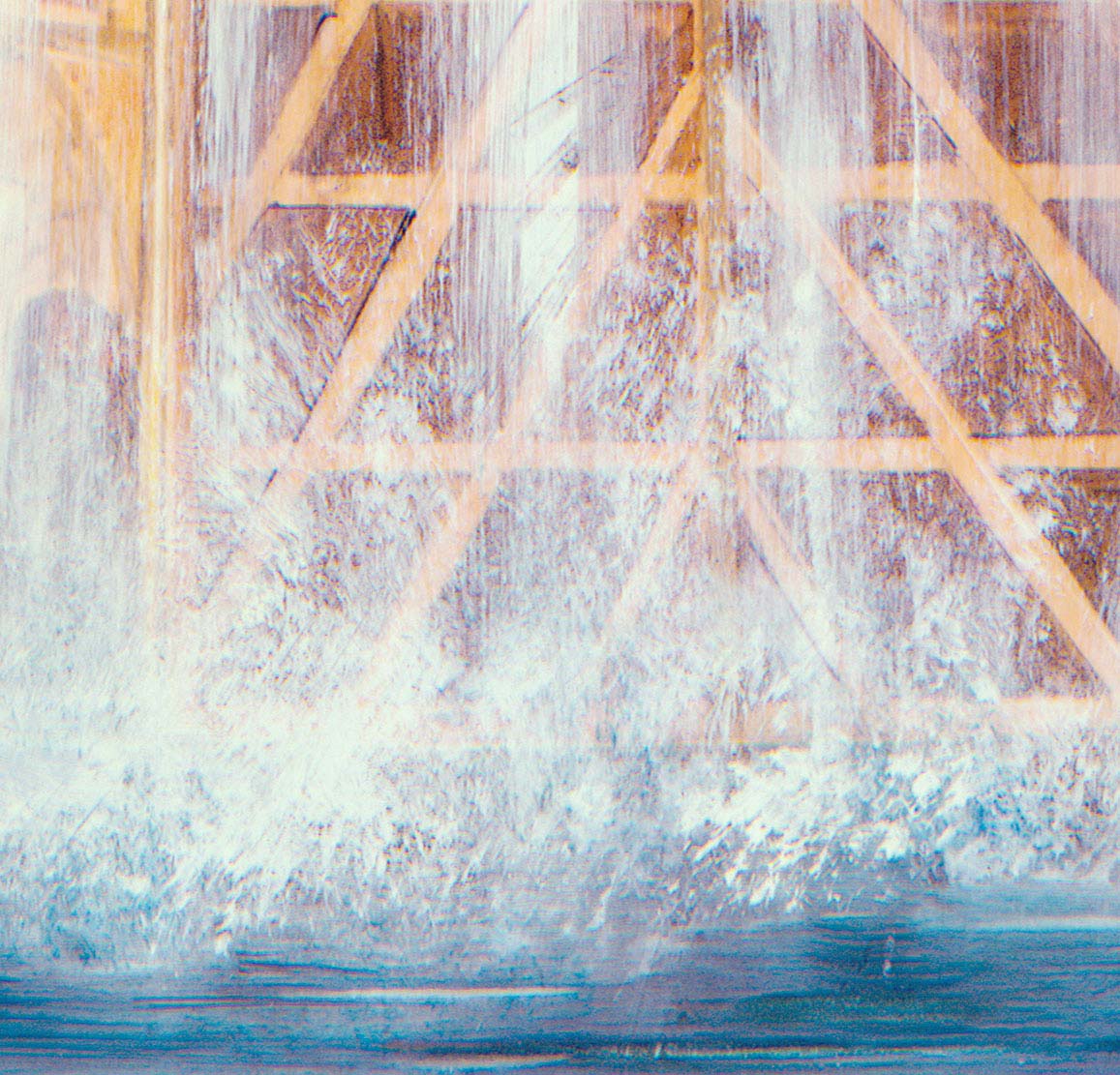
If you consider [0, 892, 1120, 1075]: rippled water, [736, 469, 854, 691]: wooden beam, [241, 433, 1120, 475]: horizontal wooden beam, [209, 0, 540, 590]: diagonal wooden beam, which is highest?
[209, 0, 540, 590]: diagonal wooden beam

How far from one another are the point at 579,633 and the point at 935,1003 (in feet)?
3.70

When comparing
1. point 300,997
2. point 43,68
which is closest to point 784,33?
point 43,68

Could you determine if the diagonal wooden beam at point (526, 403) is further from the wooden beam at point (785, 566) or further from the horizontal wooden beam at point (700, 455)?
the wooden beam at point (785, 566)

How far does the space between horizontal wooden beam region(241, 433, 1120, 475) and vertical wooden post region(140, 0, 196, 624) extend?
14.3 inches

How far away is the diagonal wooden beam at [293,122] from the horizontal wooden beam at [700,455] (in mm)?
548

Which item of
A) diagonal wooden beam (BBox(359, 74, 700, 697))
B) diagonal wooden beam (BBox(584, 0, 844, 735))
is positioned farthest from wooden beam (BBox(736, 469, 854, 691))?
diagonal wooden beam (BBox(359, 74, 700, 697))

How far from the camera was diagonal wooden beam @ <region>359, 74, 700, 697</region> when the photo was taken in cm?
180

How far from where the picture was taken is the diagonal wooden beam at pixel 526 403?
1.80 meters

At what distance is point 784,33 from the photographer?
1.81 meters

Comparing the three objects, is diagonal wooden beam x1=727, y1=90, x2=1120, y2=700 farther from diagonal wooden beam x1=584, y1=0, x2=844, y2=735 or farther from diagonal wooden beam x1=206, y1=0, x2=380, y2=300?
diagonal wooden beam x1=206, y1=0, x2=380, y2=300

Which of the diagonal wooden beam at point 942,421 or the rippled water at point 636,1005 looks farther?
the diagonal wooden beam at point 942,421

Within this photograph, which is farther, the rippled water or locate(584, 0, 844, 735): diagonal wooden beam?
locate(584, 0, 844, 735): diagonal wooden beam

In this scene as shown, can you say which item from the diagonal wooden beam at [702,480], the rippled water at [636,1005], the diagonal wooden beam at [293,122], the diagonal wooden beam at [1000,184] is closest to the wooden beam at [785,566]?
the diagonal wooden beam at [702,480]

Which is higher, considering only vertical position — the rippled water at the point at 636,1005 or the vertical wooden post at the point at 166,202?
the vertical wooden post at the point at 166,202
